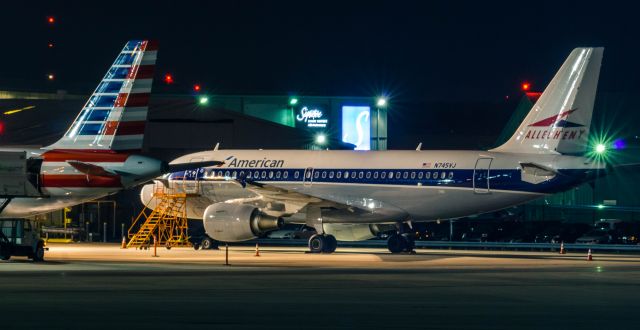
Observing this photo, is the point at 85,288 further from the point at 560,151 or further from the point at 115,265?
the point at 560,151

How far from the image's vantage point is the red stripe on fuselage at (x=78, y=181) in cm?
3350

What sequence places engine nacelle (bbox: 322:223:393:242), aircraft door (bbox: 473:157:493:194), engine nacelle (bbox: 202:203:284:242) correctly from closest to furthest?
aircraft door (bbox: 473:157:493:194) < engine nacelle (bbox: 202:203:284:242) < engine nacelle (bbox: 322:223:393:242)

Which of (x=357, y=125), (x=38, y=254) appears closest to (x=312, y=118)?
(x=357, y=125)

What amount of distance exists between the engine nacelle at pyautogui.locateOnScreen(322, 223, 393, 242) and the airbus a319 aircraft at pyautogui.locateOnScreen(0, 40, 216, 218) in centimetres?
1394

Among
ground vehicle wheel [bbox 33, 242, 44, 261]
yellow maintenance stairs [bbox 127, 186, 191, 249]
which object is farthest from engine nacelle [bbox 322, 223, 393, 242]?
ground vehicle wheel [bbox 33, 242, 44, 261]

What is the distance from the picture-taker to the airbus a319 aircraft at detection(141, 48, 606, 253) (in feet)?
139

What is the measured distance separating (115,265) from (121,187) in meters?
3.69

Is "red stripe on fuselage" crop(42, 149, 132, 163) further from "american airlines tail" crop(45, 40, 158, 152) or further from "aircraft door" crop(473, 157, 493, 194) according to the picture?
"aircraft door" crop(473, 157, 493, 194)

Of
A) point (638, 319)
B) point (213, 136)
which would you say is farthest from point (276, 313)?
point (213, 136)

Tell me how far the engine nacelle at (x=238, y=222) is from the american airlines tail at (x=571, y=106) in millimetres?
10390

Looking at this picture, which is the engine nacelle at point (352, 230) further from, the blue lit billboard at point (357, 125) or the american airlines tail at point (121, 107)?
the blue lit billboard at point (357, 125)

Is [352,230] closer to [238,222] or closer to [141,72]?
[238,222]

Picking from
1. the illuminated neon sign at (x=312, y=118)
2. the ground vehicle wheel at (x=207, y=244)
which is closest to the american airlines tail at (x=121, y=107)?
the ground vehicle wheel at (x=207, y=244)

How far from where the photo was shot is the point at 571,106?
42.7 m
